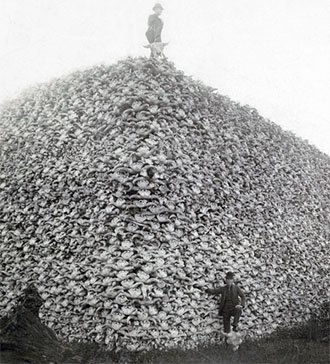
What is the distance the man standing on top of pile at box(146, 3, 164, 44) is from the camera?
1029cm

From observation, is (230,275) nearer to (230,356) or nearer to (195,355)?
(230,356)

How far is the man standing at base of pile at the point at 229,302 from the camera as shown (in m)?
7.63

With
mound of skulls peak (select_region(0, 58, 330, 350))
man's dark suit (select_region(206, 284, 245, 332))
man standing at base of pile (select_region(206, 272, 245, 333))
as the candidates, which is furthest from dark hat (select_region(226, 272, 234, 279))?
mound of skulls peak (select_region(0, 58, 330, 350))

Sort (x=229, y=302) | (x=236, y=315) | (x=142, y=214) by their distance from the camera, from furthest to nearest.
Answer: (x=236, y=315) → (x=229, y=302) → (x=142, y=214)

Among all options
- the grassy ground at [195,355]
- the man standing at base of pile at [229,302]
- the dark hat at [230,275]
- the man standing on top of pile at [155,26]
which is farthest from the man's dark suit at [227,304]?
the man standing on top of pile at [155,26]

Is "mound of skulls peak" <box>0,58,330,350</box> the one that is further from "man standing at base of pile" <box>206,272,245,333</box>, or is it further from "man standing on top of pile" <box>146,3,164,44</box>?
"man standing on top of pile" <box>146,3,164,44</box>

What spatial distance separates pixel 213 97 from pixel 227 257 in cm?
382

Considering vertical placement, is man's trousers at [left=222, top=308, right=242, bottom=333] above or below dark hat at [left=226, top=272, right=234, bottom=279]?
Answer: below

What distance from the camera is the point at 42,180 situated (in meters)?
8.69

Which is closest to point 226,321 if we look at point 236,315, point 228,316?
point 228,316

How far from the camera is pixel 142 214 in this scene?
752 centimetres

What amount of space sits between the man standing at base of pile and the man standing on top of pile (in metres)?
5.45

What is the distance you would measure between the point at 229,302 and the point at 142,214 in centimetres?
196

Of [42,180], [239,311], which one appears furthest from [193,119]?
[239,311]
